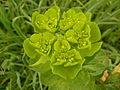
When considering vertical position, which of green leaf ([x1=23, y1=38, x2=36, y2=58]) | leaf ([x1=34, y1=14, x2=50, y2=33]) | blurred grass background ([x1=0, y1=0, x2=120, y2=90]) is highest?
leaf ([x1=34, y1=14, x2=50, y2=33])

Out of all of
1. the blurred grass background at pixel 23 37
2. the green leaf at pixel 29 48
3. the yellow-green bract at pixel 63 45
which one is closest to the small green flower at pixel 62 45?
the yellow-green bract at pixel 63 45

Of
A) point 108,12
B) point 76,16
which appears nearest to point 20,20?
point 108,12

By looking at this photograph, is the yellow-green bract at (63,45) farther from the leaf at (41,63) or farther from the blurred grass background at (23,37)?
the blurred grass background at (23,37)

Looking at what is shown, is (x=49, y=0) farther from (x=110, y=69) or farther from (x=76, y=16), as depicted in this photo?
(x=76, y=16)

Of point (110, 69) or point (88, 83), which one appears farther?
point (110, 69)

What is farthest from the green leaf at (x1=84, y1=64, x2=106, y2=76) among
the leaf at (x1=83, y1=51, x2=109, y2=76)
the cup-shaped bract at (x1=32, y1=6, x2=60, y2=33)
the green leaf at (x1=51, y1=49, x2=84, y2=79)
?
the cup-shaped bract at (x1=32, y1=6, x2=60, y2=33)

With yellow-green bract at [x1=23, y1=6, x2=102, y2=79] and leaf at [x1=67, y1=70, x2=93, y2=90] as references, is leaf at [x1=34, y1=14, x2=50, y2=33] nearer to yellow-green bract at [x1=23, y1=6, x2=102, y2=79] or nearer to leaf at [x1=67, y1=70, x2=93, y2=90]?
yellow-green bract at [x1=23, y1=6, x2=102, y2=79]

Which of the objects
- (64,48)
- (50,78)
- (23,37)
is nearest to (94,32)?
(64,48)
